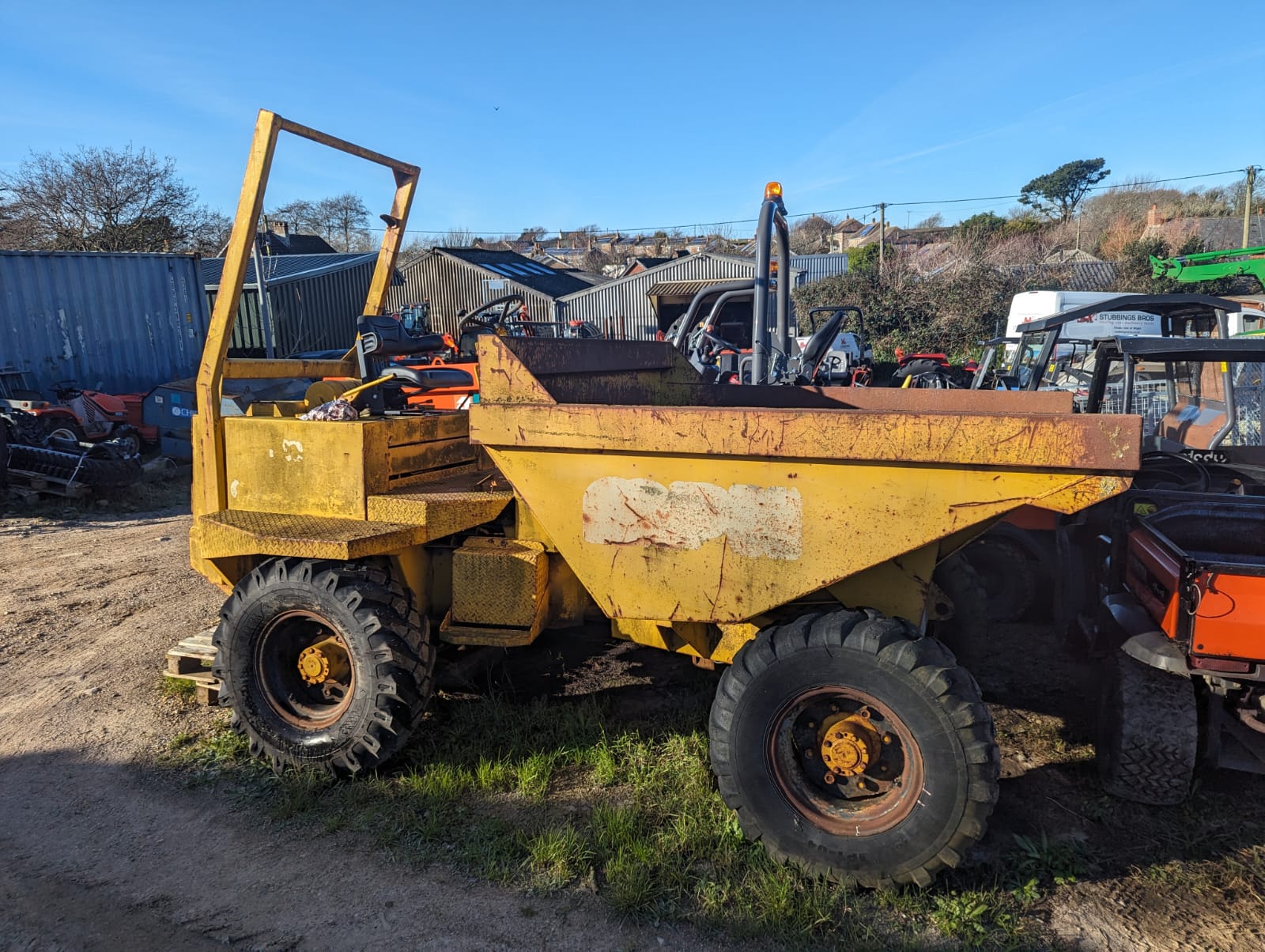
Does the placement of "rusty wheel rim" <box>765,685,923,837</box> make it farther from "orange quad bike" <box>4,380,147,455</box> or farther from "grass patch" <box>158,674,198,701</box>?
"orange quad bike" <box>4,380,147,455</box>

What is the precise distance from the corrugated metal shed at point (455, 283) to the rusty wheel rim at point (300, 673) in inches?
969

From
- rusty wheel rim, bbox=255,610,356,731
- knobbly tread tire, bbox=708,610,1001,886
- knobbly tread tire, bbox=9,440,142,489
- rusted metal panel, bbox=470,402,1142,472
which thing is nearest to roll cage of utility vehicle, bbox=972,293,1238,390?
rusted metal panel, bbox=470,402,1142,472

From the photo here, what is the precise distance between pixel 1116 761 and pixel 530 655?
9.43ft

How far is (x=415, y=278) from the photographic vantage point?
29.2m

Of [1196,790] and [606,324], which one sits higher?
[606,324]

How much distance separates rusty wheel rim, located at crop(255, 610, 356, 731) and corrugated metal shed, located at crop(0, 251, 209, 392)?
11206 millimetres

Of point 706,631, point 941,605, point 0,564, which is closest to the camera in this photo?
point 706,631

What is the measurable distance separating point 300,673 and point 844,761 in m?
2.25

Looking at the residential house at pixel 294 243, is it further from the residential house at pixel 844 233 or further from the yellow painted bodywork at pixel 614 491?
the yellow painted bodywork at pixel 614 491

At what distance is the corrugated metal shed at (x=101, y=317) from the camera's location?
38.9ft

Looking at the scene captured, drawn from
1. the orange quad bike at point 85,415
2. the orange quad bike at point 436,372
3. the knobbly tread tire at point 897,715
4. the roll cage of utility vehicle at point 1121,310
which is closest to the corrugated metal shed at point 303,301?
the orange quad bike at point 85,415

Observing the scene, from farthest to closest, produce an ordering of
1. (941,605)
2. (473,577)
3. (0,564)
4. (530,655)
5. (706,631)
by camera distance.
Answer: (0,564) → (530,655) → (941,605) → (473,577) → (706,631)

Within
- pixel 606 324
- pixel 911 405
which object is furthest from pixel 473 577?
pixel 606 324

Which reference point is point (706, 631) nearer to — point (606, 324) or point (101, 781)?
point (101, 781)
